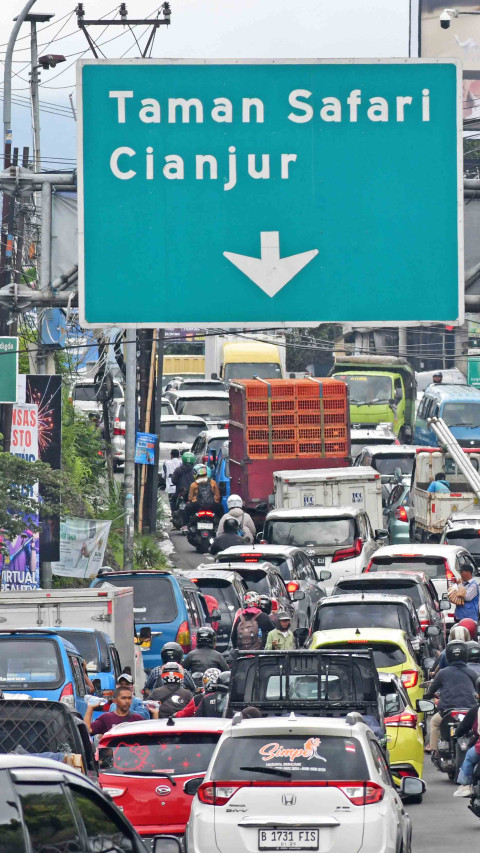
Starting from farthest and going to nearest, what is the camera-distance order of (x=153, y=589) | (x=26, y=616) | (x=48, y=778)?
1. (x=153, y=589)
2. (x=26, y=616)
3. (x=48, y=778)

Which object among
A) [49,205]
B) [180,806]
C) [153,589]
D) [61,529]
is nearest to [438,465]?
[61,529]

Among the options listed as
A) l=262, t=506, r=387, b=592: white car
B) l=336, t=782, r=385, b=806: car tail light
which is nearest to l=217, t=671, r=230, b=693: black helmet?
l=336, t=782, r=385, b=806: car tail light

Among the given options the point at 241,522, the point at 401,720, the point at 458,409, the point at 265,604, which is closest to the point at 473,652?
the point at 401,720

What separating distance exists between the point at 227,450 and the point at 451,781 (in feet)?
78.1

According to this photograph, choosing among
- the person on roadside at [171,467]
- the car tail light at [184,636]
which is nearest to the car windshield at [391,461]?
the person on roadside at [171,467]

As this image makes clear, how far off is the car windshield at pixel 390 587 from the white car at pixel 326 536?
5.60 m

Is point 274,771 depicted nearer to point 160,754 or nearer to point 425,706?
point 160,754

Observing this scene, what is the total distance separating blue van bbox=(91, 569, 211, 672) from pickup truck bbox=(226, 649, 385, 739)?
6699 mm

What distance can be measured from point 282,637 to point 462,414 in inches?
1115

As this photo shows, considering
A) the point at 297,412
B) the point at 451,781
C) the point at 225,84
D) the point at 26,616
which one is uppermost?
the point at 225,84

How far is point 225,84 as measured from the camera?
13812 mm

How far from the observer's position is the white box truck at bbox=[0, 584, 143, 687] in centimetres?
2034

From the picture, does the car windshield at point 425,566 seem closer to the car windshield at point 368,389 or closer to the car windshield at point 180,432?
the car windshield at point 180,432

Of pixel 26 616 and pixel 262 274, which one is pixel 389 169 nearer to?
pixel 262 274
